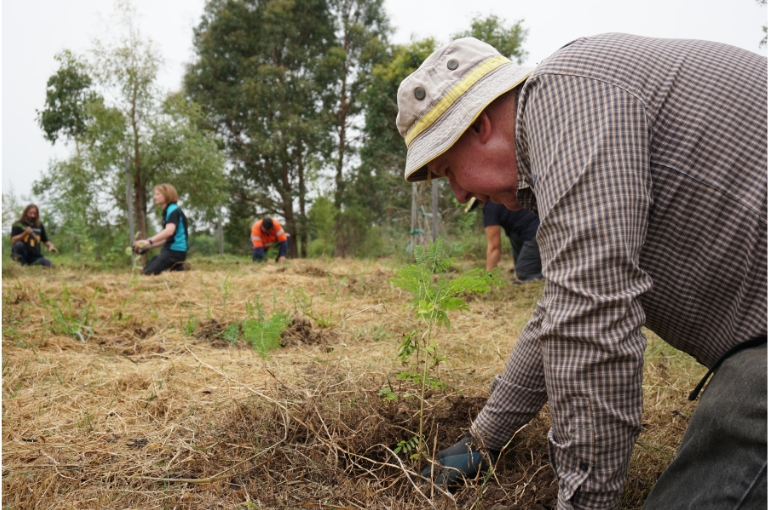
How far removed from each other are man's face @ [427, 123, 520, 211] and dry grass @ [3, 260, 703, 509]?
832 mm

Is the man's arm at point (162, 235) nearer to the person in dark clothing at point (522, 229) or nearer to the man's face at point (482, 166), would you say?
the person in dark clothing at point (522, 229)

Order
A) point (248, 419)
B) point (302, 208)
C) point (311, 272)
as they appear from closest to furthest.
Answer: point (248, 419)
point (311, 272)
point (302, 208)

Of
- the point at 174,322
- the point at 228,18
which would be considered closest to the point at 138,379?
the point at 174,322

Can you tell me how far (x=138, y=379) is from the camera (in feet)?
9.71

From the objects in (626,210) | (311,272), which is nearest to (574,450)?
(626,210)

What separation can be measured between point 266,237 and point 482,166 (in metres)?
11.2

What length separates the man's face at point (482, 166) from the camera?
1.49m

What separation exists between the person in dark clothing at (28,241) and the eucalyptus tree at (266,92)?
10.5 meters

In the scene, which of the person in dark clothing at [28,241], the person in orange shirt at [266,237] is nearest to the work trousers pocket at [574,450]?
the person in orange shirt at [266,237]

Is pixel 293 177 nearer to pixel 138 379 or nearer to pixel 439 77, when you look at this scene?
pixel 138 379

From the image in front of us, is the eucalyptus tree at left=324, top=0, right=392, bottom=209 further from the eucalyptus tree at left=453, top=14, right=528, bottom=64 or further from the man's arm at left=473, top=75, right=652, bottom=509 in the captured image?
the man's arm at left=473, top=75, right=652, bottom=509

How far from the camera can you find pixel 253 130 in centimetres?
2205

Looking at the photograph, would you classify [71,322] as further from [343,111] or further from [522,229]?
[343,111]

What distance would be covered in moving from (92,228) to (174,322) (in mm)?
12291
